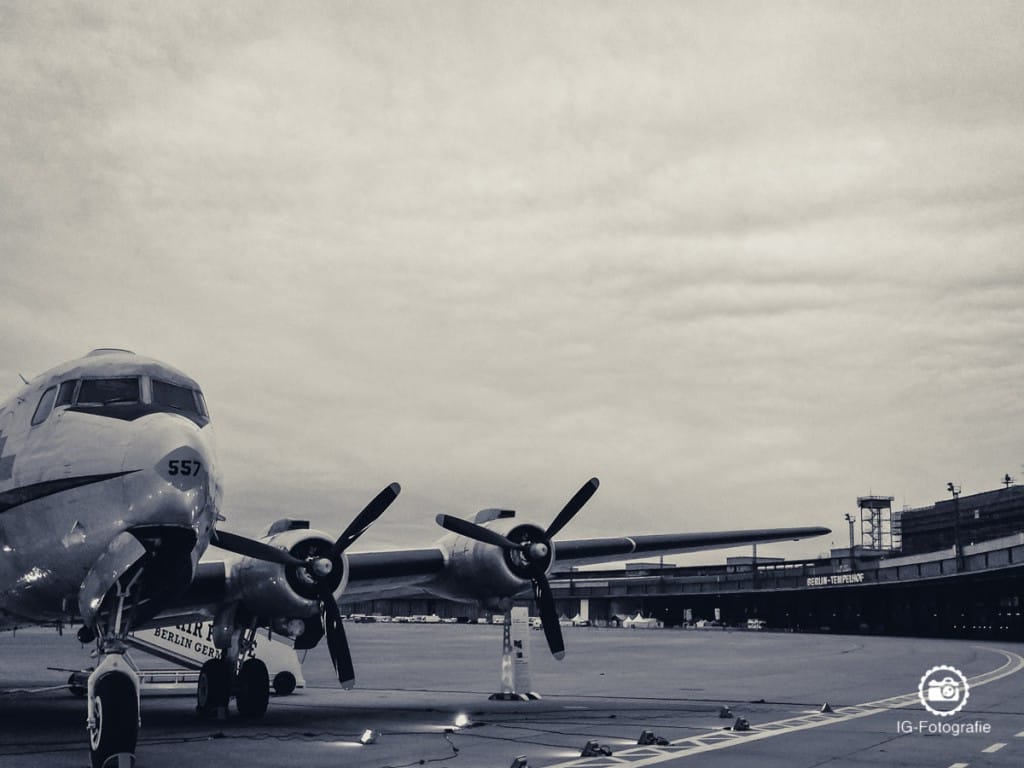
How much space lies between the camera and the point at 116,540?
1176cm

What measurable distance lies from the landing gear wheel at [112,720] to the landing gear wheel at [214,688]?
24.0ft

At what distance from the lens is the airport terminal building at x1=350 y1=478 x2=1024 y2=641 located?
78125 millimetres

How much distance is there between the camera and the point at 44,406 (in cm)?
1326

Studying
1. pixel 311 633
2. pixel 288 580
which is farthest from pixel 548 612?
pixel 288 580

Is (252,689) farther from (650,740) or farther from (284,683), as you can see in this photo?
(650,740)

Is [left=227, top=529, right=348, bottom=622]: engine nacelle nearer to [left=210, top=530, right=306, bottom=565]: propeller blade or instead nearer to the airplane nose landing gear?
[left=210, top=530, right=306, bottom=565]: propeller blade

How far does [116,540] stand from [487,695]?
1421 centimetres

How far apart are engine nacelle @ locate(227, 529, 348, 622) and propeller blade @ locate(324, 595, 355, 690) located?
0.87ft

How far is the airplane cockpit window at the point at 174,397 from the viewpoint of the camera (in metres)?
13.1

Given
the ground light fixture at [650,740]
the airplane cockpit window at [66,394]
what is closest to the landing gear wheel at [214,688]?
the airplane cockpit window at [66,394]

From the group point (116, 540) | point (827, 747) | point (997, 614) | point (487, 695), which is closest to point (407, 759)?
point (116, 540)

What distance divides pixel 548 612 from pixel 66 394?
35.8ft

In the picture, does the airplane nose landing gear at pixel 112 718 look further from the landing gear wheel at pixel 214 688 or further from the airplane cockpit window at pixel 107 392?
the landing gear wheel at pixel 214 688

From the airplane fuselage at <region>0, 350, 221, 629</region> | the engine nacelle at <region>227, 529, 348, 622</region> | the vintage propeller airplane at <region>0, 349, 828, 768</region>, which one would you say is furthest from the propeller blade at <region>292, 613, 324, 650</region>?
the airplane fuselage at <region>0, 350, 221, 629</region>
